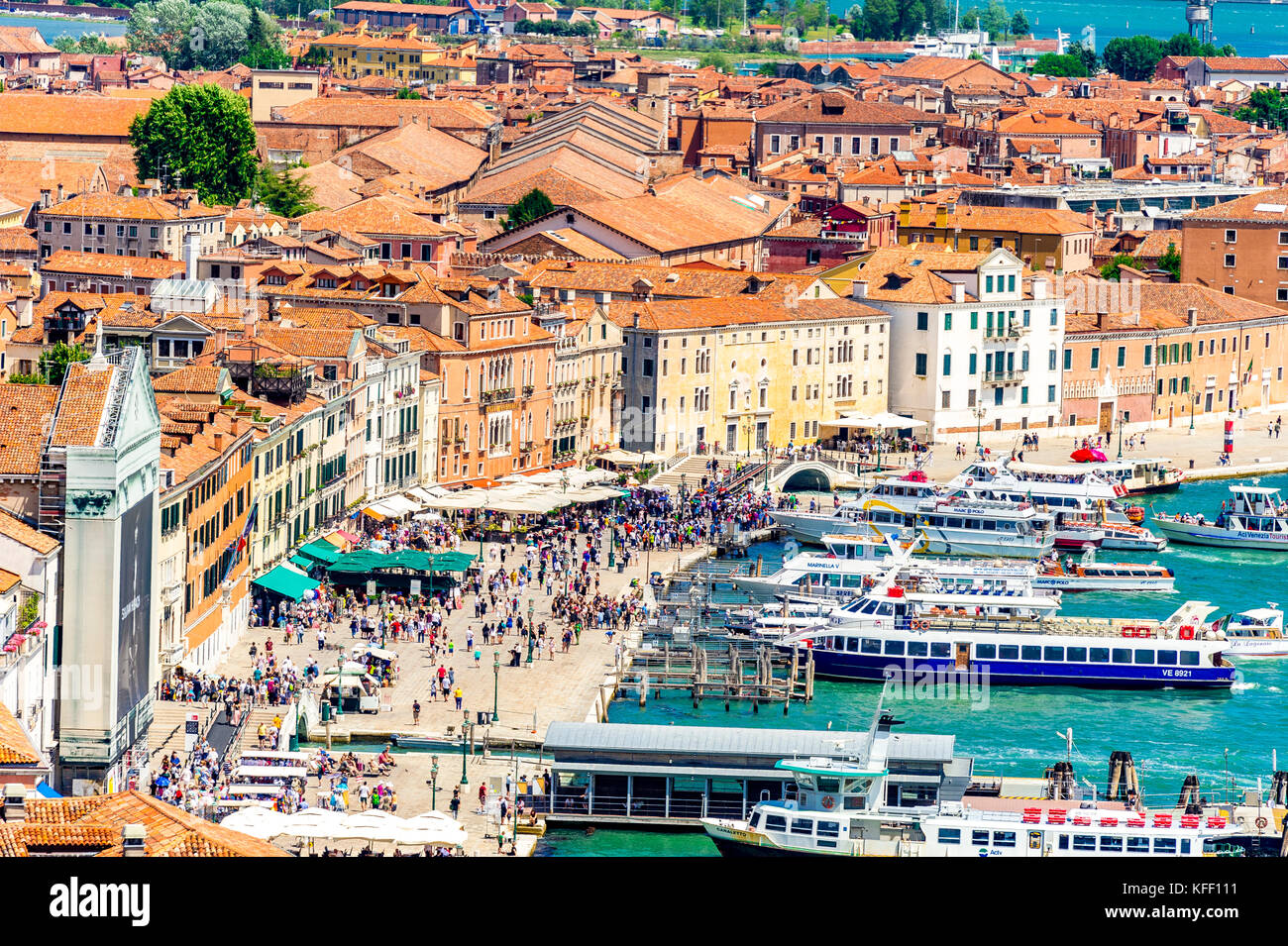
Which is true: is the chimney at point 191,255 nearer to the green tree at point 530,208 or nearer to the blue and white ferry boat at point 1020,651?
the green tree at point 530,208

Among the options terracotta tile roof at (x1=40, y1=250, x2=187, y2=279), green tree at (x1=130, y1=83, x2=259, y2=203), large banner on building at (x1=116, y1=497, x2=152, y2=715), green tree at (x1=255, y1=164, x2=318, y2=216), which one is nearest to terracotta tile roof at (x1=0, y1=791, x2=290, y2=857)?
large banner on building at (x1=116, y1=497, x2=152, y2=715)

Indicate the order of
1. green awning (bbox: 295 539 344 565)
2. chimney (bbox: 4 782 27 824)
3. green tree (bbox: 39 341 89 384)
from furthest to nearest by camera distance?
green tree (bbox: 39 341 89 384) → green awning (bbox: 295 539 344 565) → chimney (bbox: 4 782 27 824)

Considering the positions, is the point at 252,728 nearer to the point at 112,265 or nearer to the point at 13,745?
the point at 13,745

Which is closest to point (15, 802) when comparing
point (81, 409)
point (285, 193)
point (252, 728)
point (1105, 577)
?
point (81, 409)

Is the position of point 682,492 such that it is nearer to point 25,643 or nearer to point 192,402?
point 192,402

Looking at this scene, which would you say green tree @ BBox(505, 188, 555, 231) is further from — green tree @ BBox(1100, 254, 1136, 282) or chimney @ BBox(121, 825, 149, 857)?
chimney @ BBox(121, 825, 149, 857)
